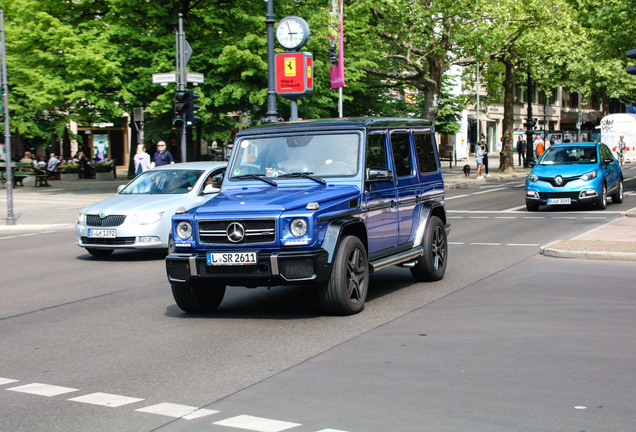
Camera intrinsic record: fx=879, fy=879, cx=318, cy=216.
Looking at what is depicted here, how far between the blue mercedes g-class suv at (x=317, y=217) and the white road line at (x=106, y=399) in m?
2.61

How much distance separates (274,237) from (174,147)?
28294mm

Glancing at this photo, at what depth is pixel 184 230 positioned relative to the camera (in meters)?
8.66

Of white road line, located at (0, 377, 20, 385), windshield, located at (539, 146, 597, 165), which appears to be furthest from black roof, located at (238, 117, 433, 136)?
windshield, located at (539, 146, 597, 165)

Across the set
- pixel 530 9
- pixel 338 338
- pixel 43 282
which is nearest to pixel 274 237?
pixel 338 338

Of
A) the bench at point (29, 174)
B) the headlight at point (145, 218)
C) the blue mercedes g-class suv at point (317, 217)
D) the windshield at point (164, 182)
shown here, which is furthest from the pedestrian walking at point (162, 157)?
the bench at point (29, 174)

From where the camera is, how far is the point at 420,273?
1096 centimetres

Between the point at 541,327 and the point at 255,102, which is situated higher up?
the point at 255,102

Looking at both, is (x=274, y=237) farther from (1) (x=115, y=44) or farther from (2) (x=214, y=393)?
(1) (x=115, y=44)

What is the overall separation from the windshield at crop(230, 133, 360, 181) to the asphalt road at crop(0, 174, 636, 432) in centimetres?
146

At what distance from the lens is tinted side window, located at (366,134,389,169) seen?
9.69m

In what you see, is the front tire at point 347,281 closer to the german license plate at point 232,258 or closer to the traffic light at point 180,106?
the german license plate at point 232,258

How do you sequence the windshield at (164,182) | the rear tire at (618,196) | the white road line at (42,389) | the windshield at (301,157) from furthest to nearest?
1. the rear tire at (618,196)
2. the windshield at (164,182)
3. the windshield at (301,157)
4. the white road line at (42,389)

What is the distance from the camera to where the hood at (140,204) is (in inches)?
558

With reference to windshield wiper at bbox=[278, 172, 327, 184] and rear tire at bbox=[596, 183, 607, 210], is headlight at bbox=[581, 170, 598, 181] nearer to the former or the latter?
rear tire at bbox=[596, 183, 607, 210]
